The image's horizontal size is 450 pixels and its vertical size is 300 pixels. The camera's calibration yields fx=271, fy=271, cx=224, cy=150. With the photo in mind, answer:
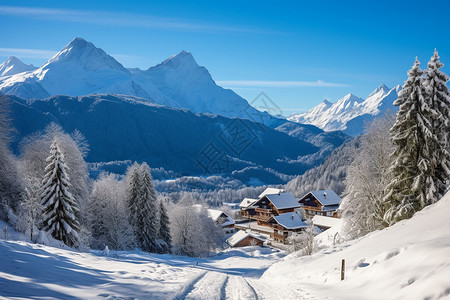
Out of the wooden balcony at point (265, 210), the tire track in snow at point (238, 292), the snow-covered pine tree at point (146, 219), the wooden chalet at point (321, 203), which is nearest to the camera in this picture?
the tire track in snow at point (238, 292)

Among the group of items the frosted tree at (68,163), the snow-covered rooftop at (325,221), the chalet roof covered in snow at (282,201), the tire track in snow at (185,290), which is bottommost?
the snow-covered rooftop at (325,221)

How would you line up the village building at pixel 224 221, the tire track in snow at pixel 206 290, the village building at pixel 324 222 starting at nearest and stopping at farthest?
the tire track in snow at pixel 206 290
the village building at pixel 324 222
the village building at pixel 224 221

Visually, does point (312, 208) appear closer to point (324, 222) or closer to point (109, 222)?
point (324, 222)

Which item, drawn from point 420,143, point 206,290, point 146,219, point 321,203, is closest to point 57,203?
point 146,219

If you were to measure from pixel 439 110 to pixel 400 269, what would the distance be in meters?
14.3

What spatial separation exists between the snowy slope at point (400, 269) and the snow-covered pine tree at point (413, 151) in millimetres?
3219

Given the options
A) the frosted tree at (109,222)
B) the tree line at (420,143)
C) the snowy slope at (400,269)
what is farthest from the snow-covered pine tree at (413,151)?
the frosted tree at (109,222)

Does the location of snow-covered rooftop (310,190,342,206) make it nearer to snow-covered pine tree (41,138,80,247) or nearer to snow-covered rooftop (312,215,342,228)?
snow-covered rooftop (312,215,342,228)

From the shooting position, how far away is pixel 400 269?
949 cm

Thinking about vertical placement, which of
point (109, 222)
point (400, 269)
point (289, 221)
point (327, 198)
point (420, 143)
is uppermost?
point (420, 143)

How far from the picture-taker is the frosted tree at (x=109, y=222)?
34.1 metres

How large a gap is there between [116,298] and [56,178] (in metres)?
20.8

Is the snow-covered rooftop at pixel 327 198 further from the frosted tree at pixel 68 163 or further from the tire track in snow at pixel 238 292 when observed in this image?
the tire track in snow at pixel 238 292

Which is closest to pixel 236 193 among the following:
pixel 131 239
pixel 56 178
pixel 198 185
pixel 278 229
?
pixel 198 185
